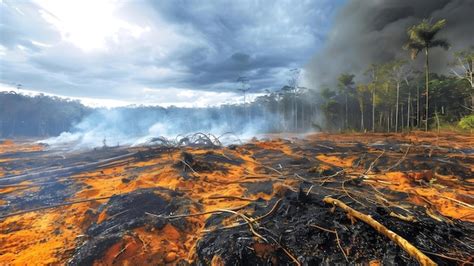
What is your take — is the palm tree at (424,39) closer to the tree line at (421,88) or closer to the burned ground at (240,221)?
the tree line at (421,88)

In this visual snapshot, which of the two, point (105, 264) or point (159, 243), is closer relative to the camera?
point (105, 264)

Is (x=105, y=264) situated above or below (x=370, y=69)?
below

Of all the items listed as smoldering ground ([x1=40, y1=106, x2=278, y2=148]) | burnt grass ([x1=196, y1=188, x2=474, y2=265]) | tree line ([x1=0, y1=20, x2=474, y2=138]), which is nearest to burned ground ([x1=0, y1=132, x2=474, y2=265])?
burnt grass ([x1=196, y1=188, x2=474, y2=265])

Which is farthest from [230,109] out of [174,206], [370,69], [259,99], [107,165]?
[174,206]

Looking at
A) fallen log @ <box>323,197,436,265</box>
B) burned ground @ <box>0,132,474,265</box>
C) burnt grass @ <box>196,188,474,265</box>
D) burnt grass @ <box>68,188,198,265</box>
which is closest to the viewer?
fallen log @ <box>323,197,436,265</box>

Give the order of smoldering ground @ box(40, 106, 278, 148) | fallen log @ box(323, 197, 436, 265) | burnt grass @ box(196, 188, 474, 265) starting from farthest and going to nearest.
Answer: smoldering ground @ box(40, 106, 278, 148) < burnt grass @ box(196, 188, 474, 265) < fallen log @ box(323, 197, 436, 265)

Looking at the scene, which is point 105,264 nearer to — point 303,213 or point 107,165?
point 303,213

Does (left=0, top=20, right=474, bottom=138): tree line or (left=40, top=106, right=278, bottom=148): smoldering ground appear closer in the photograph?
(left=0, top=20, right=474, bottom=138): tree line

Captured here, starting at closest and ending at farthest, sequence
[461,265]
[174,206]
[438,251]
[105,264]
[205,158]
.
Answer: [461,265] → [438,251] → [105,264] → [174,206] → [205,158]

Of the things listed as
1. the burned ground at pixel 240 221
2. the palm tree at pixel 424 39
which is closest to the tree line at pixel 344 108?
the palm tree at pixel 424 39

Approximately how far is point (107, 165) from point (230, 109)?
7693 cm

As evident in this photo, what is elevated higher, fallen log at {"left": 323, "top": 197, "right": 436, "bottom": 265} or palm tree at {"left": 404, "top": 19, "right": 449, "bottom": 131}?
palm tree at {"left": 404, "top": 19, "right": 449, "bottom": 131}

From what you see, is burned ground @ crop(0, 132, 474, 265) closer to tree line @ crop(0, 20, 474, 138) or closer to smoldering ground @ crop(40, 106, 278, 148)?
tree line @ crop(0, 20, 474, 138)

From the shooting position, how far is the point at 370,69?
3528 cm
